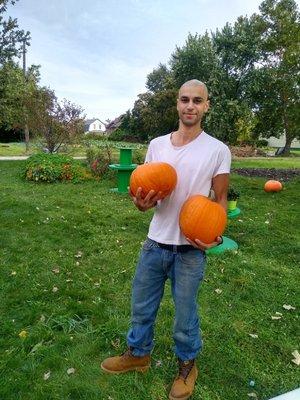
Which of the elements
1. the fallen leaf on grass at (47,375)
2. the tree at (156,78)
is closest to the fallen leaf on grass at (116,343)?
the fallen leaf on grass at (47,375)

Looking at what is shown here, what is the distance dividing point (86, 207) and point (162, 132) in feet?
100

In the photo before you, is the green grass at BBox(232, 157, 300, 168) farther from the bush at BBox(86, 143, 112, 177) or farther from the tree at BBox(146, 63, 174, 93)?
the tree at BBox(146, 63, 174, 93)

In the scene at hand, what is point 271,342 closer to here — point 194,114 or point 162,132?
point 194,114

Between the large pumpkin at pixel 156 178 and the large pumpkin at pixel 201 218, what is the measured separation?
0.17 metres

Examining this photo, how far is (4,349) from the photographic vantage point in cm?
333

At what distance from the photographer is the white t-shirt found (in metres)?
2.48

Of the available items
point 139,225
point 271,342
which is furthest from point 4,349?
point 139,225

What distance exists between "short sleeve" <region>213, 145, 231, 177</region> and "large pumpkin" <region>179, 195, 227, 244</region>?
206mm

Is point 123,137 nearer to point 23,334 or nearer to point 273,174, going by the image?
point 273,174

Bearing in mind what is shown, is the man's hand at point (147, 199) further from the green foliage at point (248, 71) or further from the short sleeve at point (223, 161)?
the green foliage at point (248, 71)

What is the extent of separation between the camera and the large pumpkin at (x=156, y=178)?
2438 millimetres

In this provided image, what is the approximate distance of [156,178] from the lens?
242 cm

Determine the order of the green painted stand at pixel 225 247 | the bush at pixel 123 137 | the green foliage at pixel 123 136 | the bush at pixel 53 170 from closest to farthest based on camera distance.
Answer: the green painted stand at pixel 225 247 < the bush at pixel 53 170 < the bush at pixel 123 137 < the green foliage at pixel 123 136

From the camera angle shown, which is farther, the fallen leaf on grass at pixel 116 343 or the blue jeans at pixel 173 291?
the fallen leaf on grass at pixel 116 343
